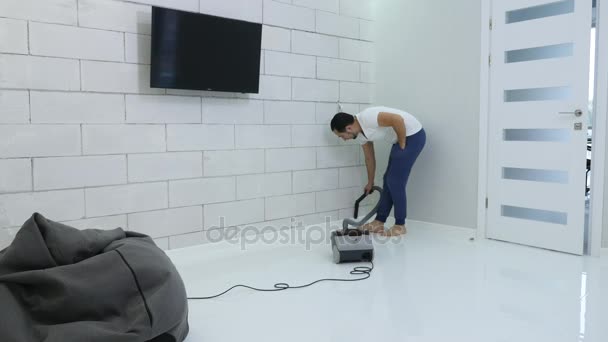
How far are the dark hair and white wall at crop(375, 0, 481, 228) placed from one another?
89cm

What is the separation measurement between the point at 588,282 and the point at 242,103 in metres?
2.91

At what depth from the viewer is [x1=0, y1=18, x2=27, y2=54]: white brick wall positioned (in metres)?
2.88

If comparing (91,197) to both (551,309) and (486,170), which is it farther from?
(486,170)

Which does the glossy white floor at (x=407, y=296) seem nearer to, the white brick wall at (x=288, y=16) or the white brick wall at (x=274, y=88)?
the white brick wall at (x=274, y=88)

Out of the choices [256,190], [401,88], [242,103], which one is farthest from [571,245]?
[242,103]

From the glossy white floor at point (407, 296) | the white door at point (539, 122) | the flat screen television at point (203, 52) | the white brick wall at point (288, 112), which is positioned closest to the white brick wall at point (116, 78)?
the flat screen television at point (203, 52)

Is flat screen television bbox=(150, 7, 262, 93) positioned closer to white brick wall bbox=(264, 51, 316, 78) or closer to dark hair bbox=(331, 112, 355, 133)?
white brick wall bbox=(264, 51, 316, 78)

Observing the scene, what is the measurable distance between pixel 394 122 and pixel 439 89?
68 centimetres

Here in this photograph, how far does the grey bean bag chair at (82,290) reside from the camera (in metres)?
1.64

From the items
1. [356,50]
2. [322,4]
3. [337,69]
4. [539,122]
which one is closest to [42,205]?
[337,69]

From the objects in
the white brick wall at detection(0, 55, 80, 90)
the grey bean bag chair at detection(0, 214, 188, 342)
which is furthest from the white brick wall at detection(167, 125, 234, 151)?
the grey bean bag chair at detection(0, 214, 188, 342)

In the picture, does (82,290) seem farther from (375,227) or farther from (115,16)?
(375,227)

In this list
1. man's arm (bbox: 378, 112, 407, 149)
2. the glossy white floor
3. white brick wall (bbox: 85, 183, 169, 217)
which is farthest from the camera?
man's arm (bbox: 378, 112, 407, 149)

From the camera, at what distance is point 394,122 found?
164 inches
